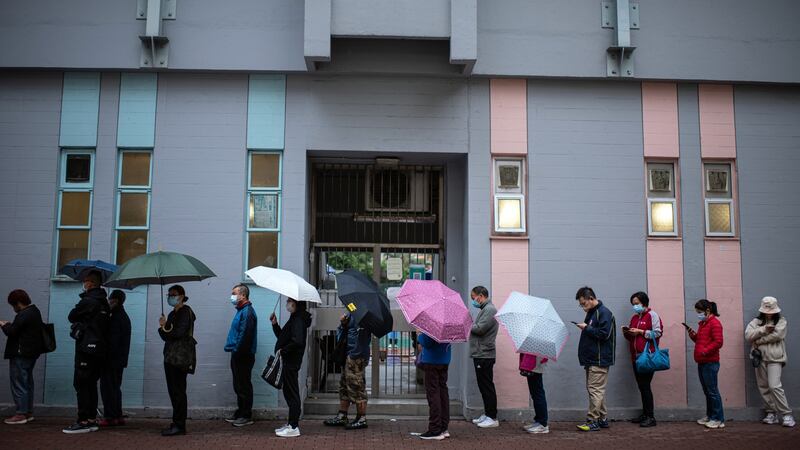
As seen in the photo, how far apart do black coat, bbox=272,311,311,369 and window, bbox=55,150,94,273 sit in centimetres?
354

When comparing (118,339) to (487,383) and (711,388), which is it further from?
(711,388)

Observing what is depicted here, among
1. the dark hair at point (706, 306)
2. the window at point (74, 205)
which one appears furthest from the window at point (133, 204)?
the dark hair at point (706, 306)

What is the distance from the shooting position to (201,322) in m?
9.89

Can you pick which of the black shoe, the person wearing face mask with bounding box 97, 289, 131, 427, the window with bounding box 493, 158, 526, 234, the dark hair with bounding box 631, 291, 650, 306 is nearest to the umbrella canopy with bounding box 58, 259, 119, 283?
the person wearing face mask with bounding box 97, 289, 131, 427

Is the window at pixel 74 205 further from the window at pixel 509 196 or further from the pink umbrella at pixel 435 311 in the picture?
the window at pixel 509 196

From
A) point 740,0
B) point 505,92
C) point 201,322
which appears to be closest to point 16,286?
point 201,322

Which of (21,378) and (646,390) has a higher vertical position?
(21,378)

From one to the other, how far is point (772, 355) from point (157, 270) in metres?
8.20

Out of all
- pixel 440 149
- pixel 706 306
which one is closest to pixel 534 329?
pixel 706 306

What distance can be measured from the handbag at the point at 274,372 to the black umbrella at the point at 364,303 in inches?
48.8

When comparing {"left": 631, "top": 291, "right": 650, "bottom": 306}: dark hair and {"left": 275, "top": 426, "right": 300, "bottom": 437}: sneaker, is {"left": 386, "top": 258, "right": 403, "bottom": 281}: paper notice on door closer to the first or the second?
{"left": 275, "top": 426, "right": 300, "bottom": 437}: sneaker

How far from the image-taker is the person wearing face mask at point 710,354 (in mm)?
9289

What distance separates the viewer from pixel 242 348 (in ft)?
30.1

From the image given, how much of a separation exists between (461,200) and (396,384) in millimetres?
2988
